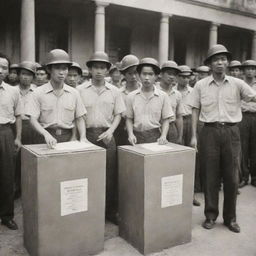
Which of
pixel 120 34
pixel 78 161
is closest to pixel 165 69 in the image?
pixel 78 161

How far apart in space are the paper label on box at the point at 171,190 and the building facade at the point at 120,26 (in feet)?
24.6

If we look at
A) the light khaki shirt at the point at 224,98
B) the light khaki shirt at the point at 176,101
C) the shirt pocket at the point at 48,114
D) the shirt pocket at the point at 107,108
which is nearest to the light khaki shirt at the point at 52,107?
the shirt pocket at the point at 48,114

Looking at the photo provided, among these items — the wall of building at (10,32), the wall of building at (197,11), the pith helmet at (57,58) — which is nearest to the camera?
the pith helmet at (57,58)

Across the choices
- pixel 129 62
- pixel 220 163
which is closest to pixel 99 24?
pixel 129 62

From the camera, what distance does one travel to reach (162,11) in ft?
43.0

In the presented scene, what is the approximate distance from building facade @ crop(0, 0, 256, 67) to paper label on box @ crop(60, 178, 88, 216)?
740 cm

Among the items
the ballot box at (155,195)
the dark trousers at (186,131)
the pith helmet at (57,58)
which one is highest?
the pith helmet at (57,58)

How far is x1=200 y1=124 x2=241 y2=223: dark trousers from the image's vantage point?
4012mm

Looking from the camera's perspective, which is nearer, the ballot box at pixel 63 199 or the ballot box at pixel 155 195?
the ballot box at pixel 63 199

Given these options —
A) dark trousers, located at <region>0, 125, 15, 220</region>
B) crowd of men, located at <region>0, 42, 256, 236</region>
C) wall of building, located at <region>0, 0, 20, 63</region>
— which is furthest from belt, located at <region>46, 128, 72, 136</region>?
wall of building, located at <region>0, 0, 20, 63</region>

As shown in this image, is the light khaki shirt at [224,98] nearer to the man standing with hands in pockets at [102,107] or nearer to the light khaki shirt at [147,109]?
the light khaki shirt at [147,109]

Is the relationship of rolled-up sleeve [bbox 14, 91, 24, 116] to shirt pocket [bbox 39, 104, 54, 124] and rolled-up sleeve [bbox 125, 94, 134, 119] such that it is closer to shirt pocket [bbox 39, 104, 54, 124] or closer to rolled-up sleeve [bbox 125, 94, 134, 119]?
shirt pocket [bbox 39, 104, 54, 124]

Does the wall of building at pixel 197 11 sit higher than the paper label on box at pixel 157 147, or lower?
higher

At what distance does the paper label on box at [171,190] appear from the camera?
3.41 metres
